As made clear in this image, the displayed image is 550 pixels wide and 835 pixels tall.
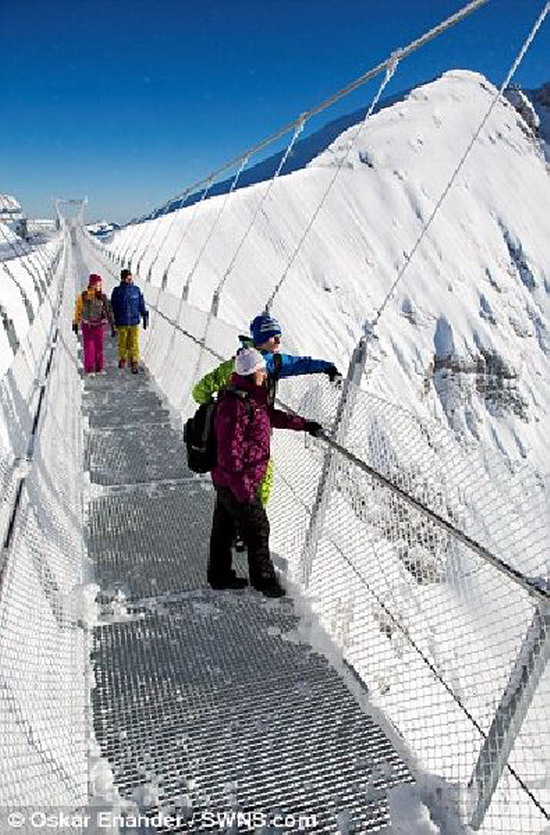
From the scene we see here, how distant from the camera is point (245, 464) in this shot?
154 inches

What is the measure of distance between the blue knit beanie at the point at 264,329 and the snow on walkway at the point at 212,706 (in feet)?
4.55

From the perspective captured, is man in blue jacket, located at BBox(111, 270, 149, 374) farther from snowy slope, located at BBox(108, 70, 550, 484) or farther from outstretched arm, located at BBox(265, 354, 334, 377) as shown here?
snowy slope, located at BBox(108, 70, 550, 484)

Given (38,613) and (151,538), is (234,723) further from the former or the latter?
(151,538)

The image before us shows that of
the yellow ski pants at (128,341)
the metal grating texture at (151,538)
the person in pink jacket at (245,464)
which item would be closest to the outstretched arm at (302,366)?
the person in pink jacket at (245,464)

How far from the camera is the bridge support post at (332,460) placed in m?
3.84

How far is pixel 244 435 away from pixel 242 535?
0.62 m

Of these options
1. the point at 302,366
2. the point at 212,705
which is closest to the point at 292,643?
the point at 212,705

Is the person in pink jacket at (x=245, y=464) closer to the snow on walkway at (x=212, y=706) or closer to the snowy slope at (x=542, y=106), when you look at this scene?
the snow on walkway at (x=212, y=706)

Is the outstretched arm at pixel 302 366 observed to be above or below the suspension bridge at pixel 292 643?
above

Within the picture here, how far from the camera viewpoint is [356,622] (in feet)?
Result: 12.3

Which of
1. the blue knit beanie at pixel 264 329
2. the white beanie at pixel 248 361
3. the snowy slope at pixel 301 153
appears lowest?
the white beanie at pixel 248 361

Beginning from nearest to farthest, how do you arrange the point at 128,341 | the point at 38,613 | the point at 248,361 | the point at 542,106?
the point at 38,613 < the point at 248,361 < the point at 128,341 < the point at 542,106

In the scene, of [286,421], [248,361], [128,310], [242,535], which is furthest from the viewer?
[128,310]

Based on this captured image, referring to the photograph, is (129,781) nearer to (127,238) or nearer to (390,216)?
(127,238)
